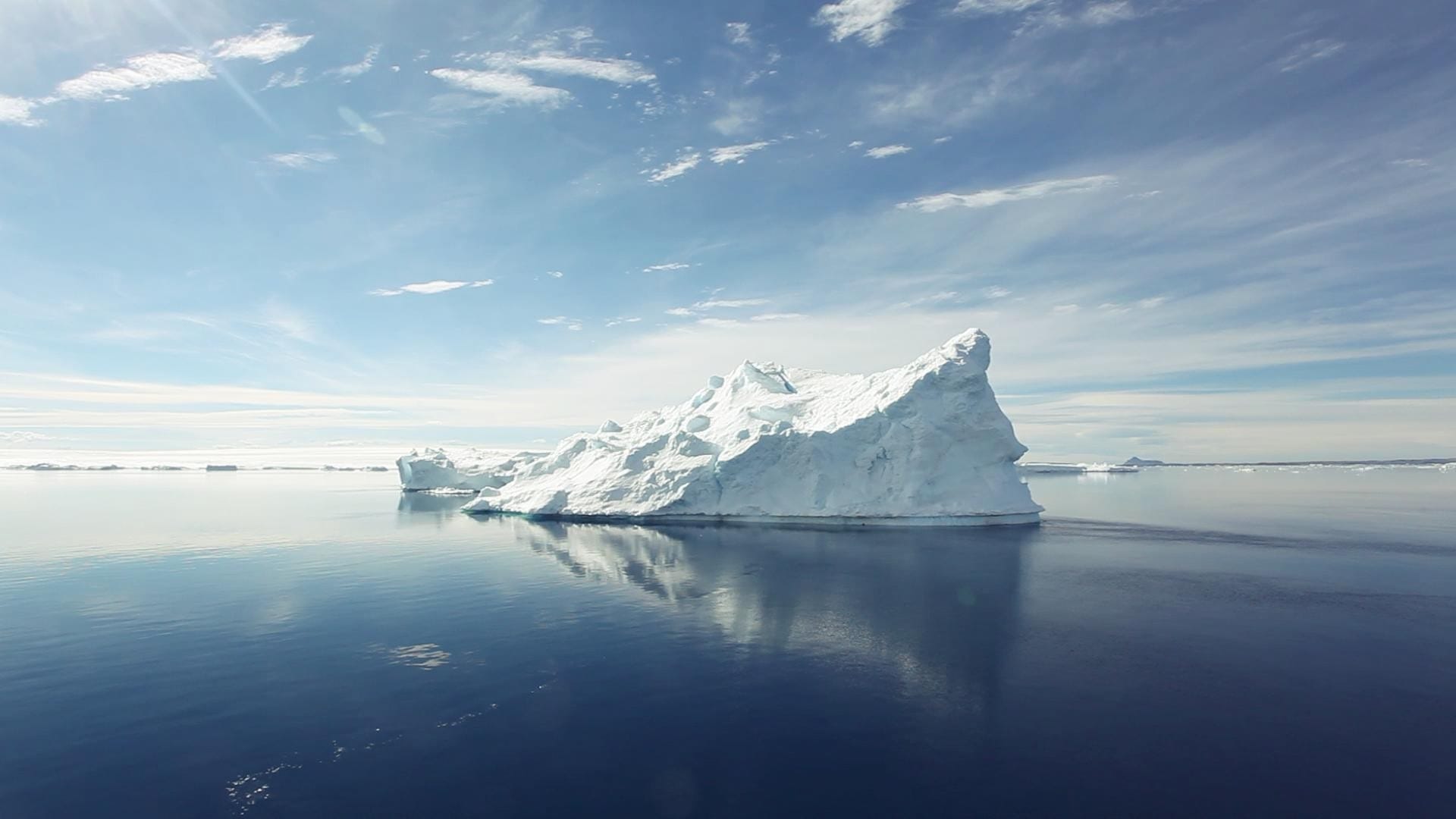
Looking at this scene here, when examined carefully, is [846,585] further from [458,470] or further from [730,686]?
[458,470]

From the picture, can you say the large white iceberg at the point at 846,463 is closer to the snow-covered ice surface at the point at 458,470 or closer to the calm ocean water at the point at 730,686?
the calm ocean water at the point at 730,686

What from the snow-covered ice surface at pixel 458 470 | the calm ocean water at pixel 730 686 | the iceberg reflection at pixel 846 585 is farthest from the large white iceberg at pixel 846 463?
the snow-covered ice surface at pixel 458 470

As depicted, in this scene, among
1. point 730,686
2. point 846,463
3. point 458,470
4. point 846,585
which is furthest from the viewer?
point 458,470

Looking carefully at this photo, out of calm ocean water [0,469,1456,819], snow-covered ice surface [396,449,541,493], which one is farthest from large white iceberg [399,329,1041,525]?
snow-covered ice surface [396,449,541,493]

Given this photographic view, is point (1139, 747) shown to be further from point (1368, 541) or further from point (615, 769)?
point (1368, 541)

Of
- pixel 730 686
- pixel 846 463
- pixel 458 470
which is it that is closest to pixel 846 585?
pixel 730 686

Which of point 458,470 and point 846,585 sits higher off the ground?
point 458,470

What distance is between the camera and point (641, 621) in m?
21.9

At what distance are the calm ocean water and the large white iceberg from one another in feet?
38.1

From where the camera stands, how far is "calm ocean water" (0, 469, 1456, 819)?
11.2 metres

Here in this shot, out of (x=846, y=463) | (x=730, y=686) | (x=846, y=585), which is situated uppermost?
(x=846, y=463)

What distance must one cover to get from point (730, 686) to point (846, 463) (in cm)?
3238

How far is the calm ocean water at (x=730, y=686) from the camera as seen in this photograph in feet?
36.7

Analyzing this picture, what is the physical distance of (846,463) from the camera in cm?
4712
